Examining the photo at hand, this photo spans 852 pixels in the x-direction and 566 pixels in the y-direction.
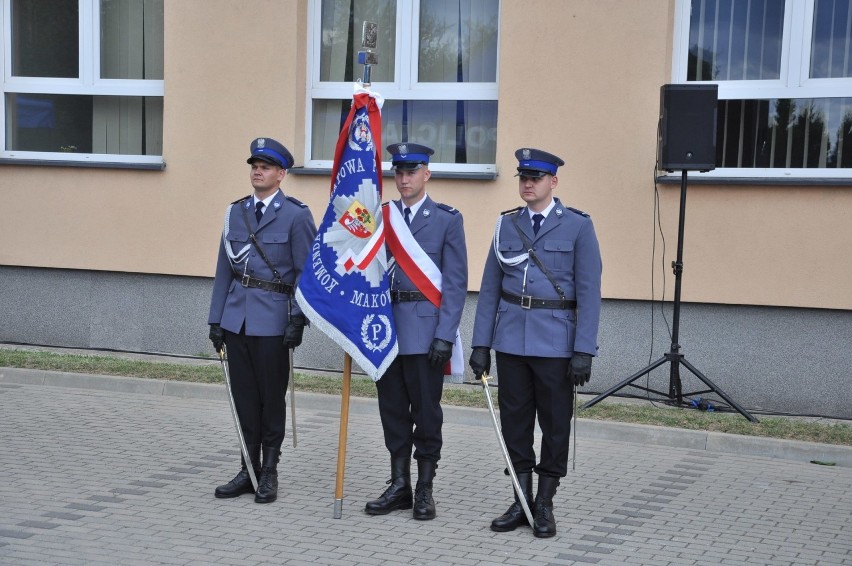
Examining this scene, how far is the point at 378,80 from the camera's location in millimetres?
11219

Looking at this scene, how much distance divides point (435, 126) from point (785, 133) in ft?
10.6

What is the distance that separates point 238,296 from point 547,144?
4515mm

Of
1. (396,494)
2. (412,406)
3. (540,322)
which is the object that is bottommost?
(396,494)

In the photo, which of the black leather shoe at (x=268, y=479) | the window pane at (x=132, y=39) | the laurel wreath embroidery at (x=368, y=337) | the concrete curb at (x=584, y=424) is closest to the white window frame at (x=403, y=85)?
the window pane at (x=132, y=39)

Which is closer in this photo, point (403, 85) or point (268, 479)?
point (268, 479)

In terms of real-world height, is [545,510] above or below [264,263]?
below

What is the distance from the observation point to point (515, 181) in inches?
411

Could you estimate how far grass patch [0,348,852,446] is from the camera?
27.9ft

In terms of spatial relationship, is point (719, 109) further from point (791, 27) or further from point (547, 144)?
point (547, 144)

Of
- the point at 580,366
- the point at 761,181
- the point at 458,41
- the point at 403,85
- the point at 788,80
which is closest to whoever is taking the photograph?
the point at 580,366

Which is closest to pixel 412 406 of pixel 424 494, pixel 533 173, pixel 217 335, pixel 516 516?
pixel 424 494

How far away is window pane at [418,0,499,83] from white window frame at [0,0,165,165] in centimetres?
279

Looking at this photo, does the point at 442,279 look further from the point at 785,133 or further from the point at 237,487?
the point at 785,133

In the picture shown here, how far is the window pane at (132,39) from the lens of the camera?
1175 centimetres
